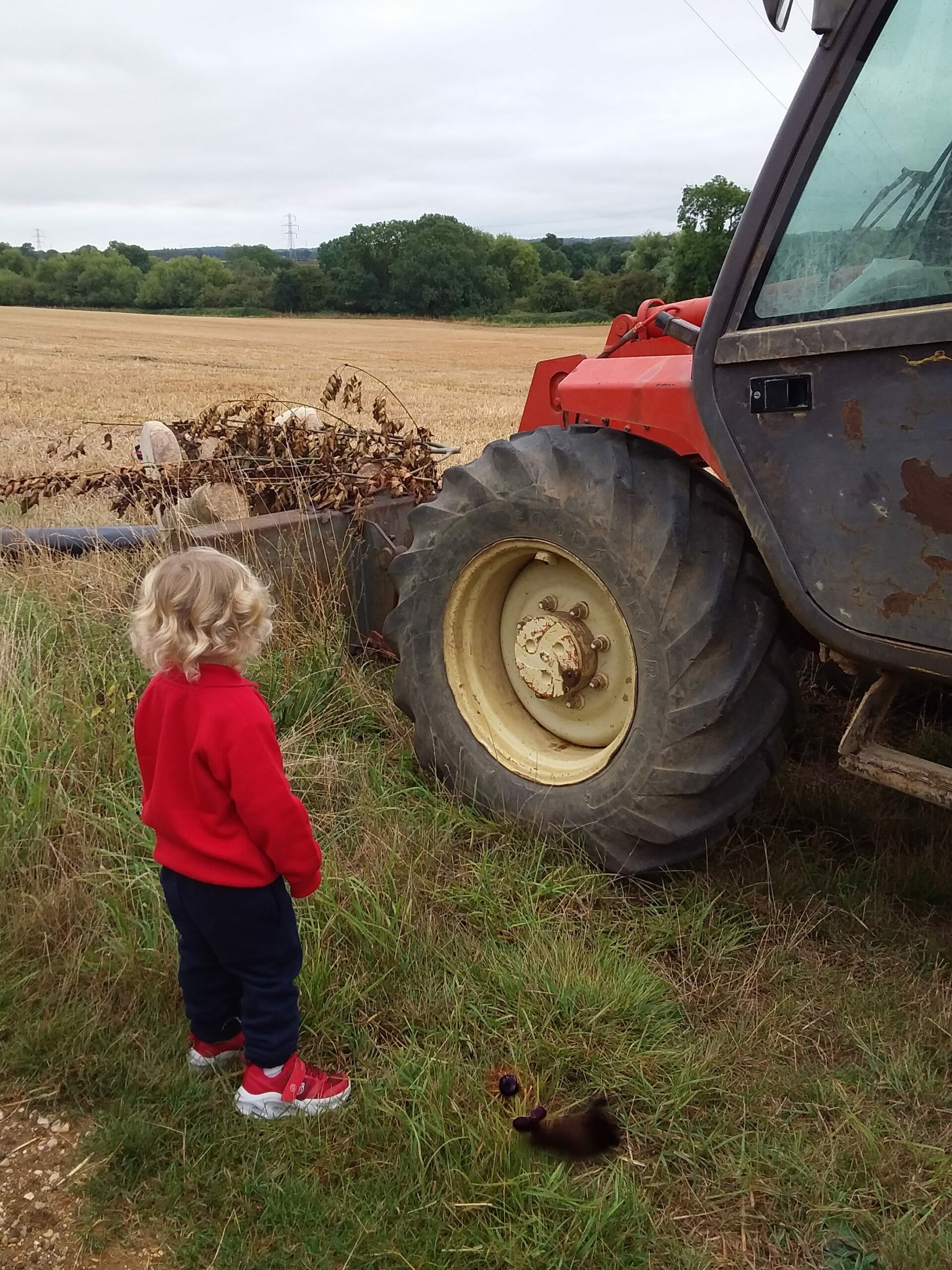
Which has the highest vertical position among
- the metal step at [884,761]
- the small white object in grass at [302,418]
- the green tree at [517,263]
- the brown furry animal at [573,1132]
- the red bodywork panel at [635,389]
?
the green tree at [517,263]

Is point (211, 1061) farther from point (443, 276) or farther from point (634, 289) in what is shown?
point (443, 276)

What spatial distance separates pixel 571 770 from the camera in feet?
9.43

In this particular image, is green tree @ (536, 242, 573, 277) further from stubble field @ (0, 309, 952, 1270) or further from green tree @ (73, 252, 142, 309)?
stubble field @ (0, 309, 952, 1270)

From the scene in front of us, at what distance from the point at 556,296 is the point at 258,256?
21467 millimetres

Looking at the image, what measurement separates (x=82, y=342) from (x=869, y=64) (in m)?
28.1

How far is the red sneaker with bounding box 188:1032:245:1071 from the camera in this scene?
215cm

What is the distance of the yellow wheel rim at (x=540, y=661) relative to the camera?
283 cm

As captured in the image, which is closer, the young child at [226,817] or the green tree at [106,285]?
the young child at [226,817]

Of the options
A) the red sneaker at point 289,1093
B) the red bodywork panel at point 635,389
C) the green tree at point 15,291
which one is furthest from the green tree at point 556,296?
the red sneaker at point 289,1093

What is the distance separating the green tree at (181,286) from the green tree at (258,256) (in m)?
3.78

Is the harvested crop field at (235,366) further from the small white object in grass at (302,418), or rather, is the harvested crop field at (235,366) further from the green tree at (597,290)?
the small white object in grass at (302,418)

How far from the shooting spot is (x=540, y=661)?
2.91m

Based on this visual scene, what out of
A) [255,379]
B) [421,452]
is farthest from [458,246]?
[421,452]

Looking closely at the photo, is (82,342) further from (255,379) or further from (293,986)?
(293,986)
